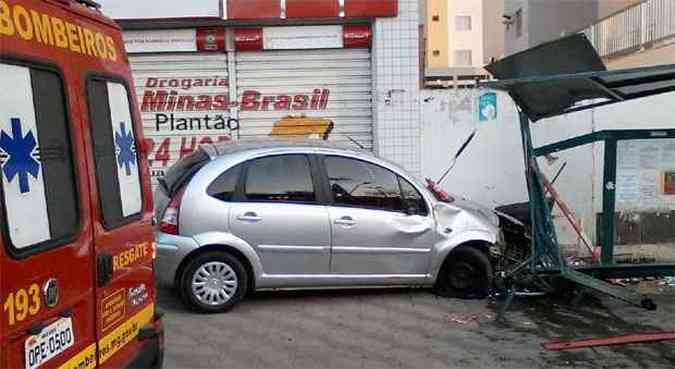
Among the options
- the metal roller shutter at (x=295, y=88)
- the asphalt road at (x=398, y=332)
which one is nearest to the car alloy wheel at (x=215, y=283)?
the asphalt road at (x=398, y=332)

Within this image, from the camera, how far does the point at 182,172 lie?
23.6 feet

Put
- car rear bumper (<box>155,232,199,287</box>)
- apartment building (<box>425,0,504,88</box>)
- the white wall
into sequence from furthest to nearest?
apartment building (<box>425,0,504,88</box>) → the white wall → car rear bumper (<box>155,232,199,287</box>)

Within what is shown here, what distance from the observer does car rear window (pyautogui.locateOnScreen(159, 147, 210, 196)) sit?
702 centimetres

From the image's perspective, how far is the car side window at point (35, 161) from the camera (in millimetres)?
2641

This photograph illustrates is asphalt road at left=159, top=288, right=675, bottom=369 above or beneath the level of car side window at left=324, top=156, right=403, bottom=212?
beneath

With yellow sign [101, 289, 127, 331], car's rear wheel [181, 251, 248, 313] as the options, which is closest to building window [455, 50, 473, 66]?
car's rear wheel [181, 251, 248, 313]

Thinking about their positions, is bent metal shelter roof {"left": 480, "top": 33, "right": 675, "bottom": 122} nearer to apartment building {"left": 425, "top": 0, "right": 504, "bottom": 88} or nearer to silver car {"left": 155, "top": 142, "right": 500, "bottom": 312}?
silver car {"left": 155, "top": 142, "right": 500, "bottom": 312}

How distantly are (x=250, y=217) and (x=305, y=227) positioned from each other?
20.6 inches

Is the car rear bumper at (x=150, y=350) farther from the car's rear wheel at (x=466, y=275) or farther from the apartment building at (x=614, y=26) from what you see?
the apartment building at (x=614, y=26)

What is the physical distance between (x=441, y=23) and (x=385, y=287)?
2222 inches

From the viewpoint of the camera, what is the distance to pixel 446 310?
283 inches

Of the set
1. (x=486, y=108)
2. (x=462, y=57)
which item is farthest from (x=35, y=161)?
(x=462, y=57)

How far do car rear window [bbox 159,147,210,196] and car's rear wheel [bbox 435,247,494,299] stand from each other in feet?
8.64

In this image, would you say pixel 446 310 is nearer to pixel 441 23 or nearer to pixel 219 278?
pixel 219 278
